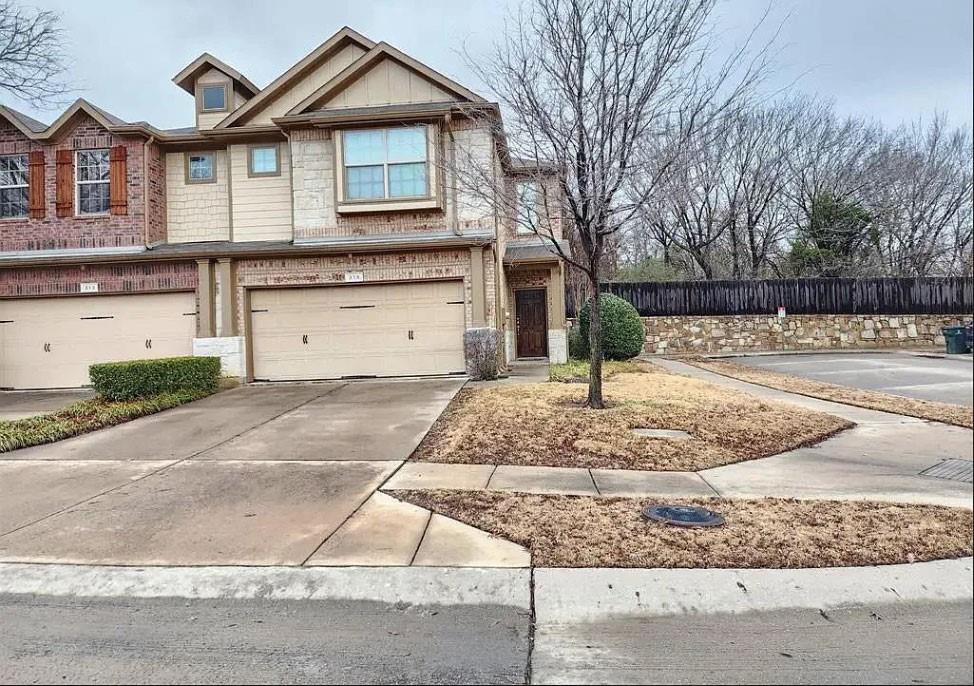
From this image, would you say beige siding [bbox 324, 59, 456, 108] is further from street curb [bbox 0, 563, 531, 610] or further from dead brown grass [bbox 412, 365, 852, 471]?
street curb [bbox 0, 563, 531, 610]

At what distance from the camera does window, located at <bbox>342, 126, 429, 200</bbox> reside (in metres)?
13.9

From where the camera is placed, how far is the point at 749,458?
6.89 metres

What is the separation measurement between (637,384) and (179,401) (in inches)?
336

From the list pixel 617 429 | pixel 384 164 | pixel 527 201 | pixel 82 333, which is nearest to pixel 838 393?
pixel 617 429

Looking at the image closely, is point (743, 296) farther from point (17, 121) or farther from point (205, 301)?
point (17, 121)

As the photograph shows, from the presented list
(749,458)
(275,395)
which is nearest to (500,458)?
(749,458)

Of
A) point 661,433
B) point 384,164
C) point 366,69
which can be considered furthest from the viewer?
point 366,69

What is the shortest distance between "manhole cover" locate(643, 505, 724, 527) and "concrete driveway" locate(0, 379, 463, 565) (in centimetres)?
249

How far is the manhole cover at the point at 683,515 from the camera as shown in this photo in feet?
15.4

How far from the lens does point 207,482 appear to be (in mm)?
6328

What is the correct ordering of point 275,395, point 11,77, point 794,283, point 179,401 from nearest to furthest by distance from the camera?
point 179,401 → point 275,395 → point 11,77 → point 794,283

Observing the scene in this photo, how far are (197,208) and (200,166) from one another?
1.08m

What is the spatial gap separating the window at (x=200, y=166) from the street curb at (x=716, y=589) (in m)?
14.8

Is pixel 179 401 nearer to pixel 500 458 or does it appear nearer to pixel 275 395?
pixel 275 395
